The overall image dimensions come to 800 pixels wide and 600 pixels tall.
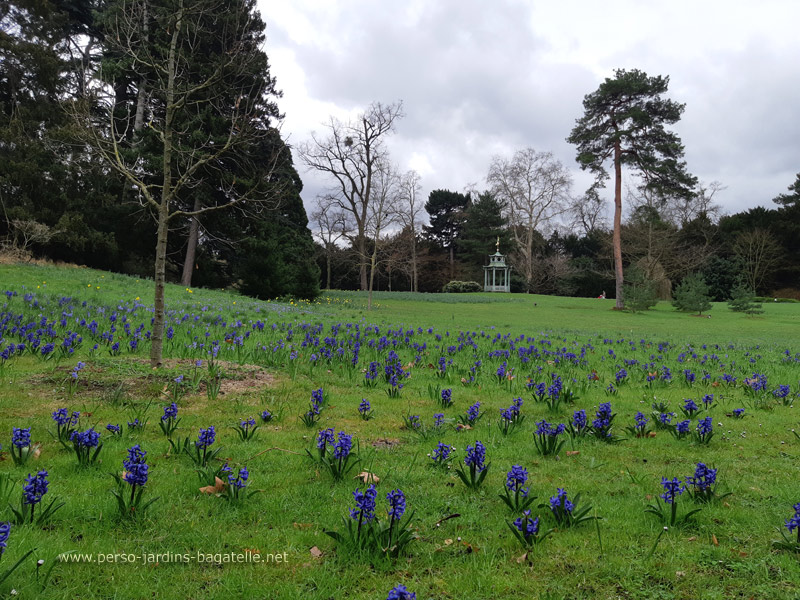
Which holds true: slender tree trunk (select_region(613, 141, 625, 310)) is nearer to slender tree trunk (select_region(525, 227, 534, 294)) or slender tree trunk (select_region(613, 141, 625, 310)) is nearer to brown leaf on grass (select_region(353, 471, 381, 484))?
slender tree trunk (select_region(525, 227, 534, 294))

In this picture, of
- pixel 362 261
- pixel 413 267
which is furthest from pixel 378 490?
pixel 413 267

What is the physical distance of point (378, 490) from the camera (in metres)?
3.00

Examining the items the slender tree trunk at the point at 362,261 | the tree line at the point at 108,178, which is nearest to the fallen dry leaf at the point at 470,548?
the tree line at the point at 108,178

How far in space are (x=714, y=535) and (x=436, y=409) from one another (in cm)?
301

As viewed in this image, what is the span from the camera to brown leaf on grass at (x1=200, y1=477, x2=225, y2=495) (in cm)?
283

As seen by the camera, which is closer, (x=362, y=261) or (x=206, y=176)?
(x=206, y=176)

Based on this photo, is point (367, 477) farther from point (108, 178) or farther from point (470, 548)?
point (108, 178)

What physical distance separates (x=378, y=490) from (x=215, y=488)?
3.37 ft

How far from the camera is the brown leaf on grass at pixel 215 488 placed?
2.83m

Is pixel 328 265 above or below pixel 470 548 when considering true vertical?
above

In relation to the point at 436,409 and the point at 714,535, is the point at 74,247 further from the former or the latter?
the point at 714,535

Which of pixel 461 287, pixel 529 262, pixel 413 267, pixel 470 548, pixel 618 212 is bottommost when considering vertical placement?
pixel 470 548

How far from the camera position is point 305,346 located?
7.66 metres

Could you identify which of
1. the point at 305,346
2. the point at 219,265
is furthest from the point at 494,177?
the point at 305,346
